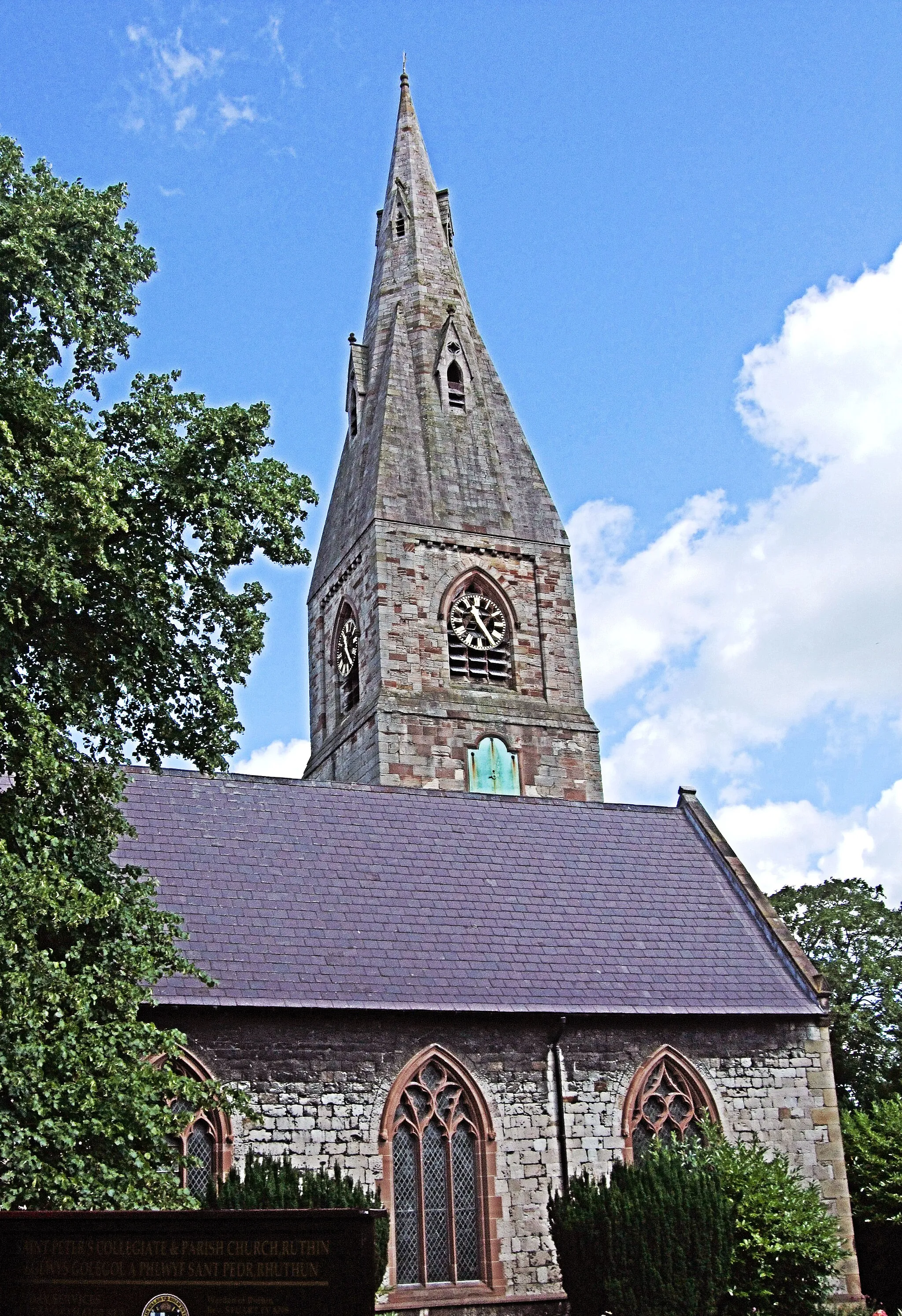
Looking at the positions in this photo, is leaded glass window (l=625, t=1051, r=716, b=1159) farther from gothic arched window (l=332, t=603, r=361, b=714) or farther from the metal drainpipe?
gothic arched window (l=332, t=603, r=361, b=714)

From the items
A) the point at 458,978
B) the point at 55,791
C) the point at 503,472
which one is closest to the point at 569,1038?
the point at 458,978

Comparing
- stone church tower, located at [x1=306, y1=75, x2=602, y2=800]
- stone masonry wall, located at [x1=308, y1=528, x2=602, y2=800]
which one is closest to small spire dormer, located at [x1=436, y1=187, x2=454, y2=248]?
stone church tower, located at [x1=306, y1=75, x2=602, y2=800]

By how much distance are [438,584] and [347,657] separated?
3242 millimetres

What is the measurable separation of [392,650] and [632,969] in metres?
14.2

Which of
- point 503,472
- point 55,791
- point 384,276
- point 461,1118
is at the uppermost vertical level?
point 384,276

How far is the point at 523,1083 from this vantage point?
737 inches

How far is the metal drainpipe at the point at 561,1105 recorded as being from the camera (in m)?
18.5

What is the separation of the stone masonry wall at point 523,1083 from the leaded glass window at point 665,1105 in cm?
18

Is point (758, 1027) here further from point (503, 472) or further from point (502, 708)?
point (503, 472)

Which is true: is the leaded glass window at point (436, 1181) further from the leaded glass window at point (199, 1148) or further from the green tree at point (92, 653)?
the green tree at point (92, 653)

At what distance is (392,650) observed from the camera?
33219 mm

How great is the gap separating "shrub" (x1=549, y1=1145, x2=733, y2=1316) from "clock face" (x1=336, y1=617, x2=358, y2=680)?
20663 mm

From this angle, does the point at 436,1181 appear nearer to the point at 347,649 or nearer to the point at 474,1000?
the point at 474,1000

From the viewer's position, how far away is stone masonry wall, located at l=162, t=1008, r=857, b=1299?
1741 centimetres
